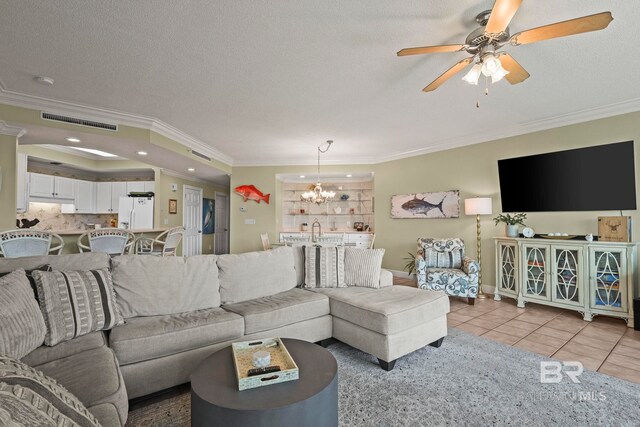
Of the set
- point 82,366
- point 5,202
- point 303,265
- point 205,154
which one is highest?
point 205,154

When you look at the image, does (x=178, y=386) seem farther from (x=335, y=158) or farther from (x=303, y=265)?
(x=335, y=158)

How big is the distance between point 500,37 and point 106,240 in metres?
4.58

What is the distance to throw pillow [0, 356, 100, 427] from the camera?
2.04 ft

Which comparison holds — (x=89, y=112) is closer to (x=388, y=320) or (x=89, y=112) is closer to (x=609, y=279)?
(x=388, y=320)

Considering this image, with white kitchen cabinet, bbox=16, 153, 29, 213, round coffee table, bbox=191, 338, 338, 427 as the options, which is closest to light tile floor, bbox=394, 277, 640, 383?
round coffee table, bbox=191, 338, 338, 427

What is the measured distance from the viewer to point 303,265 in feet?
10.6

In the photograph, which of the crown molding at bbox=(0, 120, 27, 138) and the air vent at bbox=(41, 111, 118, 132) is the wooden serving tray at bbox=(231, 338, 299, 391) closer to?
the air vent at bbox=(41, 111, 118, 132)

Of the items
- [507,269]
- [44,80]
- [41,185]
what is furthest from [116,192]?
[507,269]

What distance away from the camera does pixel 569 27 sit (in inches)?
67.4

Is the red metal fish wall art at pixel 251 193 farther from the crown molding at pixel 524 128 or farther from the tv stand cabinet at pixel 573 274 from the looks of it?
the tv stand cabinet at pixel 573 274

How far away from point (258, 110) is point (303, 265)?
2030mm

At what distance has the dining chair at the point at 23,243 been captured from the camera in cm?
295

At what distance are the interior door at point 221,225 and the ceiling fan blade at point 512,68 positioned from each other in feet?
28.0

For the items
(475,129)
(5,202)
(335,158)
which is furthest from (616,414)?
(5,202)
